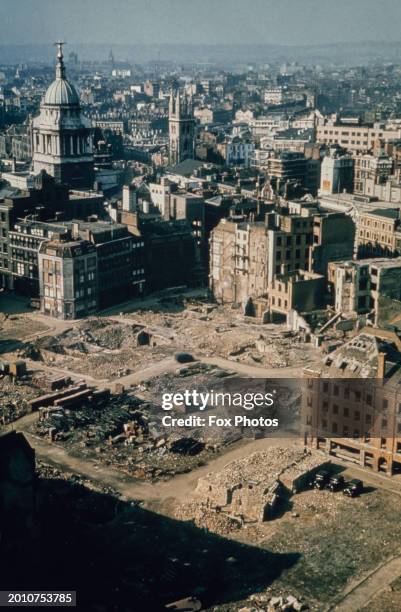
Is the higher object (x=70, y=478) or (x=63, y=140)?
(x=63, y=140)

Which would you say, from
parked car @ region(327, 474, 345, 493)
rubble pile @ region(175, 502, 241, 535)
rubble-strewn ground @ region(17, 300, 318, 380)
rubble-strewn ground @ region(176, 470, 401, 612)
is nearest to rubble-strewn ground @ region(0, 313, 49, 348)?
rubble-strewn ground @ region(17, 300, 318, 380)

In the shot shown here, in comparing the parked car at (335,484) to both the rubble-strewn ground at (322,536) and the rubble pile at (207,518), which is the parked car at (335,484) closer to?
the rubble-strewn ground at (322,536)

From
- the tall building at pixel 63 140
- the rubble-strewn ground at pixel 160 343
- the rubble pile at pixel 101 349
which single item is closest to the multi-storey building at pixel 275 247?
the rubble-strewn ground at pixel 160 343

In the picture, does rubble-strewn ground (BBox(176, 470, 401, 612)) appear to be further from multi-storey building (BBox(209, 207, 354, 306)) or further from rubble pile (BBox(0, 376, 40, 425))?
multi-storey building (BBox(209, 207, 354, 306))

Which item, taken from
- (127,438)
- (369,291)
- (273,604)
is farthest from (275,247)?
(273,604)

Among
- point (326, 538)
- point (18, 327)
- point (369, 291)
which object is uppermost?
point (369, 291)

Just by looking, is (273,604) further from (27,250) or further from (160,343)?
(27,250)

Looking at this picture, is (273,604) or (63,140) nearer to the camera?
(273,604)
